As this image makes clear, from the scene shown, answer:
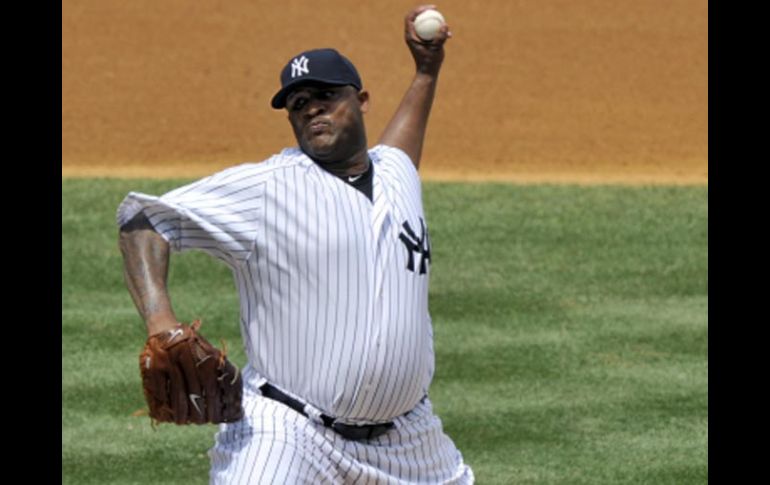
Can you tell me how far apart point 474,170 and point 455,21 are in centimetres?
238

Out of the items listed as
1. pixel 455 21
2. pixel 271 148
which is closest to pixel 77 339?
pixel 271 148

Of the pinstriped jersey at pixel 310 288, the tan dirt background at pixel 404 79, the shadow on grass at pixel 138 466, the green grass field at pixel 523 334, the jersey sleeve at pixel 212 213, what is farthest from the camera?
the tan dirt background at pixel 404 79

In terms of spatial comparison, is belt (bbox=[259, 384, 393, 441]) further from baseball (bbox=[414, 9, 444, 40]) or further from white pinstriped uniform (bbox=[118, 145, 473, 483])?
baseball (bbox=[414, 9, 444, 40])

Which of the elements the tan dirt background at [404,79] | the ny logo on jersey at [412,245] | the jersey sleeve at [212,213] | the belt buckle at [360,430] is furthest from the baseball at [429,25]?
the tan dirt background at [404,79]

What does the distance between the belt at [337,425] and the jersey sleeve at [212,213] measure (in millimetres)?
369

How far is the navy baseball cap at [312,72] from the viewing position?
15.5ft

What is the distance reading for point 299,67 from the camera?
4.75 m

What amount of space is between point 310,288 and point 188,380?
426 mm

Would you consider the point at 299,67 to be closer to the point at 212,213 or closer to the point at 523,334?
the point at 212,213

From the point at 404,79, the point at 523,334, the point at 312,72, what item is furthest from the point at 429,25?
the point at 404,79

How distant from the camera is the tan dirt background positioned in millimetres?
15016

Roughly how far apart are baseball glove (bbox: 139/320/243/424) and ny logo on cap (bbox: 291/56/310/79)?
80 cm

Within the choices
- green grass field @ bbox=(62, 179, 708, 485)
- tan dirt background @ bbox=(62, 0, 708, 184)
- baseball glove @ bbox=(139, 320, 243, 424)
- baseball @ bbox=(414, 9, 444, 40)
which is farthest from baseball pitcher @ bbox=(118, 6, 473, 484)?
tan dirt background @ bbox=(62, 0, 708, 184)

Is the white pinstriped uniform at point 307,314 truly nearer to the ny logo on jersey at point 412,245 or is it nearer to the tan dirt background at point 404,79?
the ny logo on jersey at point 412,245
